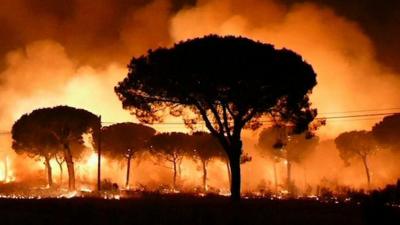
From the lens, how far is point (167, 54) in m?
28.9

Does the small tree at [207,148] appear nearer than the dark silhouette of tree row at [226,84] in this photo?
No

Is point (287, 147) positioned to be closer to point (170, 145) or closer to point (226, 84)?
point (170, 145)

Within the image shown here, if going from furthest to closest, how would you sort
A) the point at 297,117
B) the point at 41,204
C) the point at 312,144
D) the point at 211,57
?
the point at 312,144, the point at 297,117, the point at 211,57, the point at 41,204

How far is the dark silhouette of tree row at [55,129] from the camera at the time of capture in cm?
4747

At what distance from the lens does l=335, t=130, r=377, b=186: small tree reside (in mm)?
64875

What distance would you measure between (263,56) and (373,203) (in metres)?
15.2

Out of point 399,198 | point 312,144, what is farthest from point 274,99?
point 312,144

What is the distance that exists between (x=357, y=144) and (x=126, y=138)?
28.8 metres

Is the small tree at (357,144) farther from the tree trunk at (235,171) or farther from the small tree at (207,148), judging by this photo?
the tree trunk at (235,171)

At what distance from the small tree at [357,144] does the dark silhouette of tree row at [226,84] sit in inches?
1497

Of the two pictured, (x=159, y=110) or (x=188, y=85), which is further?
(x=159, y=110)

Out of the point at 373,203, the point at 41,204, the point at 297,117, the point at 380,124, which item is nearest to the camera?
the point at 373,203

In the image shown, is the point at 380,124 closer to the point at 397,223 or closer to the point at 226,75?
the point at 226,75

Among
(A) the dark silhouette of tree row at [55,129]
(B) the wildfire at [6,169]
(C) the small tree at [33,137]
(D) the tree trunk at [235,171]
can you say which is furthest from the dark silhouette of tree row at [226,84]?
(B) the wildfire at [6,169]
